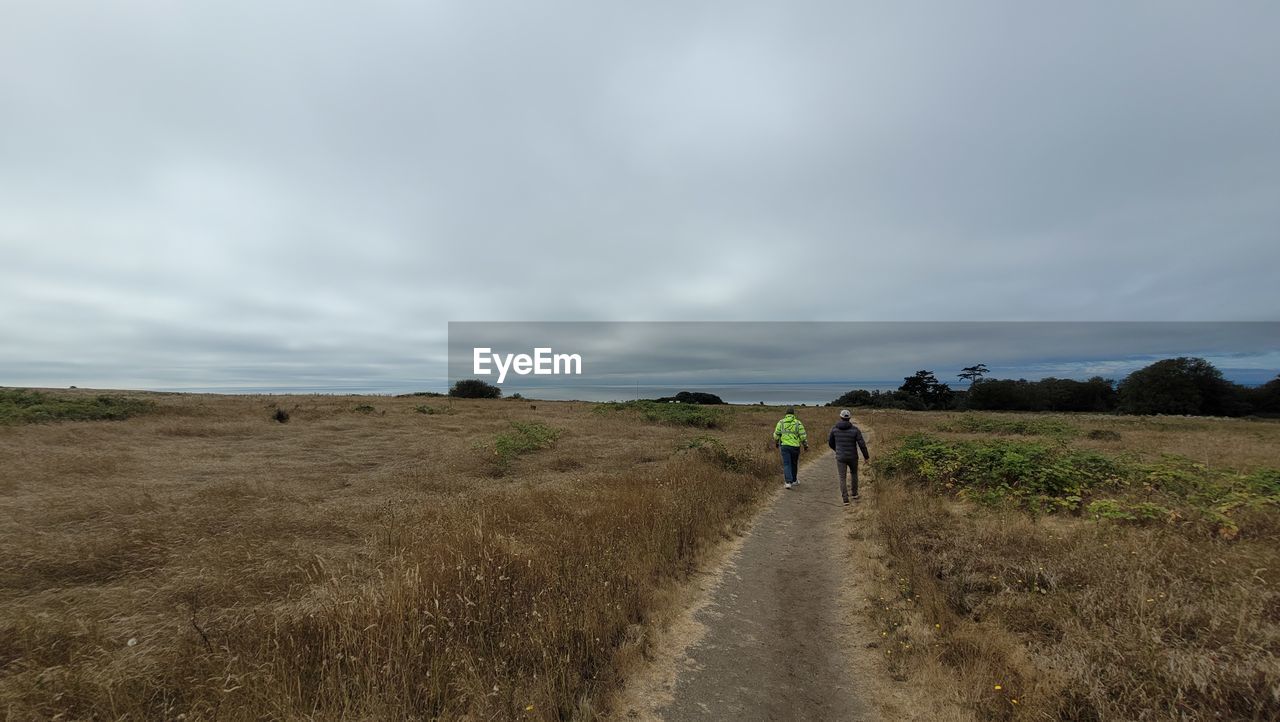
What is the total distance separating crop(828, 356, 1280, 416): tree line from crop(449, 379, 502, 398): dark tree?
8351cm

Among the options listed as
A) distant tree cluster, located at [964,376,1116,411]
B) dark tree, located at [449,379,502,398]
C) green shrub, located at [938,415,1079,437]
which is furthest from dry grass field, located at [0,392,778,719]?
distant tree cluster, located at [964,376,1116,411]

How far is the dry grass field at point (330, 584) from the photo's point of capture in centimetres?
384

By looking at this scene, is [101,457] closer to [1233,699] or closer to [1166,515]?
[1233,699]

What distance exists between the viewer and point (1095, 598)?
475cm

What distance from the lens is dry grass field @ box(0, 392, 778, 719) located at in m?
3.84

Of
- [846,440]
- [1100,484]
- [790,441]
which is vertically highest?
[846,440]

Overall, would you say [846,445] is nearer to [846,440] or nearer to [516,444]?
[846,440]

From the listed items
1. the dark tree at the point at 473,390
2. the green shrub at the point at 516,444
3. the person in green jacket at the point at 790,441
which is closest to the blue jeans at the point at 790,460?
the person in green jacket at the point at 790,441

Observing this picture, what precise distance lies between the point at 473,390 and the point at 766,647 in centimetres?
9080

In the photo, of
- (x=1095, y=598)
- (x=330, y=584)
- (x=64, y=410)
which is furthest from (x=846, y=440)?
(x=64, y=410)

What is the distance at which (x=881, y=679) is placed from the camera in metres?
4.46

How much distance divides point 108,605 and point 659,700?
683 centimetres

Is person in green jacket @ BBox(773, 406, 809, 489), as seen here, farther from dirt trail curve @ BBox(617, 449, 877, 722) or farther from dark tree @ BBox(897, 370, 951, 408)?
dark tree @ BBox(897, 370, 951, 408)

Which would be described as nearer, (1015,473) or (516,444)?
(1015,473)
